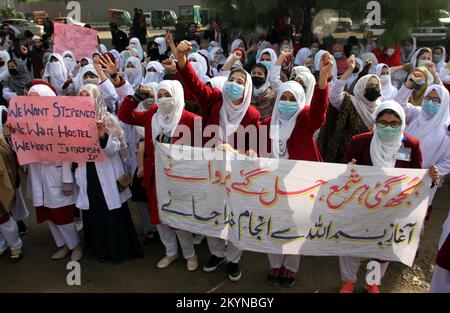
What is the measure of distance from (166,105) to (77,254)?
5.49 ft

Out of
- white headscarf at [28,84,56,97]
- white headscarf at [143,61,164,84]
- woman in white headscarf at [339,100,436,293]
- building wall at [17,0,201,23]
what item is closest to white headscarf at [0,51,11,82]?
white headscarf at [143,61,164,84]

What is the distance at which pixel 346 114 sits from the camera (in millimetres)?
3785

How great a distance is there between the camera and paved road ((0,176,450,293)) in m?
3.31

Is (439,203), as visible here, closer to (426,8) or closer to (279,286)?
(279,286)

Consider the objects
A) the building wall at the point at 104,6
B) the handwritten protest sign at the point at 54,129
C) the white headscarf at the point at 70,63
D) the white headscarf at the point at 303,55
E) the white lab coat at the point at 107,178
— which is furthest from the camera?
the building wall at the point at 104,6

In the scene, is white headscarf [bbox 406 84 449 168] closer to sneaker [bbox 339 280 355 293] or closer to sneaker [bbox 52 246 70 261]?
sneaker [bbox 339 280 355 293]

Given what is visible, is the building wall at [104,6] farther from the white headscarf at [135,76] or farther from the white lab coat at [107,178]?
the white lab coat at [107,178]

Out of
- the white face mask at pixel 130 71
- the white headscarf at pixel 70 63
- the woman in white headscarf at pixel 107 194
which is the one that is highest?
the white headscarf at pixel 70 63

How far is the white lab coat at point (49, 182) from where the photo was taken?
136 inches

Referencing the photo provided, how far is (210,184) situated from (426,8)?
6.32m

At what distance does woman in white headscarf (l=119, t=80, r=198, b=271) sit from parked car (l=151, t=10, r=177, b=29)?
2092cm

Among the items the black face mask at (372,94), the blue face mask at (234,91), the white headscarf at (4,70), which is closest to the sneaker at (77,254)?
the blue face mask at (234,91)

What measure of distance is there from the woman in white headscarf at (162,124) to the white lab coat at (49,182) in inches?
27.0

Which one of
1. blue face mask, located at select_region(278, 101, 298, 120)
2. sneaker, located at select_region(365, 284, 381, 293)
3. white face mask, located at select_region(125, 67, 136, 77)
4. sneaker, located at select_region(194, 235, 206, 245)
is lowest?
sneaker, located at select_region(194, 235, 206, 245)
